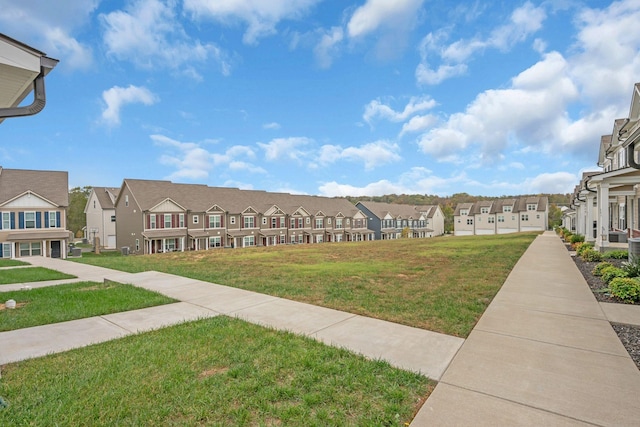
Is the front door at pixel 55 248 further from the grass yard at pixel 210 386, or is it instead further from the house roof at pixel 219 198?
the grass yard at pixel 210 386

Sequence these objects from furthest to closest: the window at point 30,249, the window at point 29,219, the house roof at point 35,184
A: the window at point 29,219 < the window at point 30,249 < the house roof at point 35,184

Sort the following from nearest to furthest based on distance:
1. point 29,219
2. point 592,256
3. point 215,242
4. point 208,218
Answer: point 592,256, point 29,219, point 208,218, point 215,242

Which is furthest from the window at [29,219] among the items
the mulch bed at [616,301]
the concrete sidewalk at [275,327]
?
the mulch bed at [616,301]

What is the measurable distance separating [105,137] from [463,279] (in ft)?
83.0

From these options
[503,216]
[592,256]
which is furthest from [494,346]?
[503,216]

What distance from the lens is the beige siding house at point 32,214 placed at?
1022 inches

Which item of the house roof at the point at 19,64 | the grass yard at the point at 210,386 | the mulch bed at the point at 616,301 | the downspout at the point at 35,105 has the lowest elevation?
the mulch bed at the point at 616,301

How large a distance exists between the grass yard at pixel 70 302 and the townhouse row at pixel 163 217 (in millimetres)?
25003

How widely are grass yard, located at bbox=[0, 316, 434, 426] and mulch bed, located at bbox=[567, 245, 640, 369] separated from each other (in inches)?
130

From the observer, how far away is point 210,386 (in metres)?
3.26

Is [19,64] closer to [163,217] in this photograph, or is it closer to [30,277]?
[30,277]

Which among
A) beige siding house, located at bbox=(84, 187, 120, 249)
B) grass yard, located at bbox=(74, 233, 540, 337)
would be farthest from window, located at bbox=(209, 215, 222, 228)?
grass yard, located at bbox=(74, 233, 540, 337)

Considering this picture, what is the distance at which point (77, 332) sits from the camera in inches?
197

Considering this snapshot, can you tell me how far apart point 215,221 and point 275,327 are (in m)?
33.1
